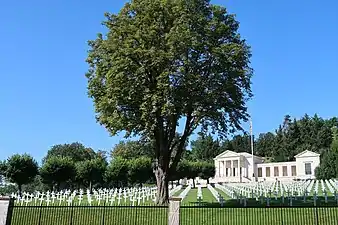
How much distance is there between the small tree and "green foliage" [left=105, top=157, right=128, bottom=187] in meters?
12.5

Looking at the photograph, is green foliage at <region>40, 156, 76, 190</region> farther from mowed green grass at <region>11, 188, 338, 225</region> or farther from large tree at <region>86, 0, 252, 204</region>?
mowed green grass at <region>11, 188, 338, 225</region>

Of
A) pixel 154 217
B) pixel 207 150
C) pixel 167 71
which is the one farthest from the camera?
pixel 207 150

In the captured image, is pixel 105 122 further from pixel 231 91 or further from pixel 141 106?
pixel 231 91

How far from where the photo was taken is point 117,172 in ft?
190

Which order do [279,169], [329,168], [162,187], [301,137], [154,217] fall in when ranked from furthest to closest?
[301,137]
[279,169]
[329,168]
[162,187]
[154,217]

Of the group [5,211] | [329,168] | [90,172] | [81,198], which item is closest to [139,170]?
[90,172]

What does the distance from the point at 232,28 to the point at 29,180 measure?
36111mm

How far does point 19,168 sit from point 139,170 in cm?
1990

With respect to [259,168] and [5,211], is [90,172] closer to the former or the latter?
[5,211]

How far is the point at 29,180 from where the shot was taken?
4922 cm

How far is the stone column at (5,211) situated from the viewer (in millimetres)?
14483

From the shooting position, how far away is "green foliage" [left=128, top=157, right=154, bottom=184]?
59.7m

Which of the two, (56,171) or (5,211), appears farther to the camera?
(56,171)

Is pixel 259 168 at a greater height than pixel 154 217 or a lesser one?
greater
